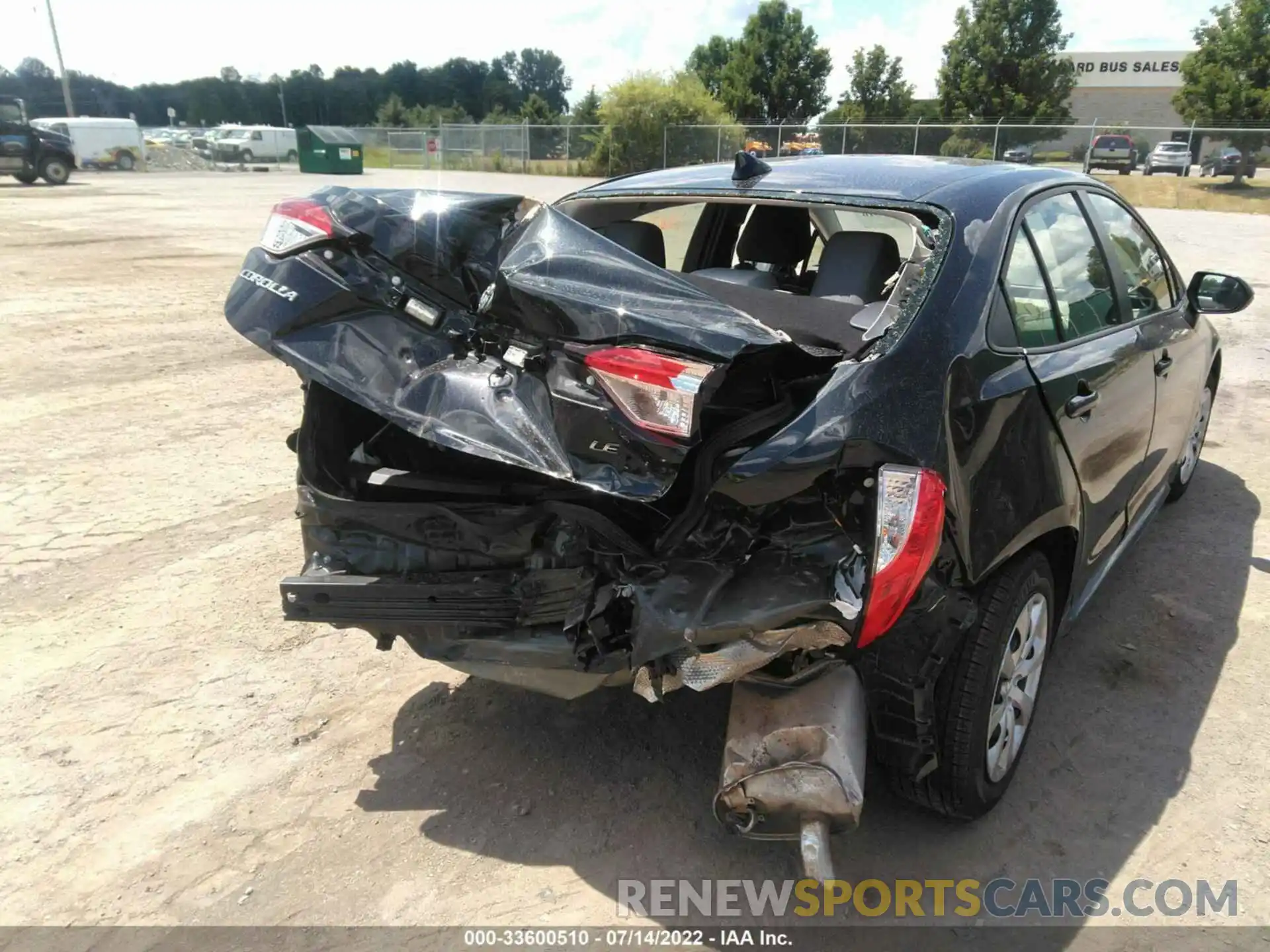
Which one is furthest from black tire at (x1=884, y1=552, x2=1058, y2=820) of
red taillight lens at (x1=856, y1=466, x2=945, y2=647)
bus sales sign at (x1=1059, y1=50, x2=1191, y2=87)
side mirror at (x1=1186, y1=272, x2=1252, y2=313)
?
bus sales sign at (x1=1059, y1=50, x2=1191, y2=87)

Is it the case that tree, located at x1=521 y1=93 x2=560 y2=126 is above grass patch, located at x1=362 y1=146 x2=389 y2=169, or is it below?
above

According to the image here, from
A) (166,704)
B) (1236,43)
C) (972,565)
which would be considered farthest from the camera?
(1236,43)

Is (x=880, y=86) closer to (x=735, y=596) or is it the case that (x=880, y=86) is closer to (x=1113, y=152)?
(x=1113, y=152)

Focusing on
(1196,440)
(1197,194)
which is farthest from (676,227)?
(1197,194)

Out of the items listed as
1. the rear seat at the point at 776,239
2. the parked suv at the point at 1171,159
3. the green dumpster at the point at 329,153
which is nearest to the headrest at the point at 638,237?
the rear seat at the point at 776,239

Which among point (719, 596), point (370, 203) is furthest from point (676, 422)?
point (370, 203)

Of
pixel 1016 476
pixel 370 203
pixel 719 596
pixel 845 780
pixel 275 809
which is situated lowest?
pixel 275 809

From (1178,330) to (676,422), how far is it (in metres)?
2.94

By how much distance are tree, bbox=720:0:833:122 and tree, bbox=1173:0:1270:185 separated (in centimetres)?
2027

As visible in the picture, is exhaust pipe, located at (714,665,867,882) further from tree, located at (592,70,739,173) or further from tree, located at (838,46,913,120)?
tree, located at (838,46,913,120)

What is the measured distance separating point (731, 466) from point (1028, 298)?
1.27m

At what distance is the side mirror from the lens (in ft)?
14.0

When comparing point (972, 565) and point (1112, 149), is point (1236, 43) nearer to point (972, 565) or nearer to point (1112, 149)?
point (1112, 149)

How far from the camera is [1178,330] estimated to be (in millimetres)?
3947
